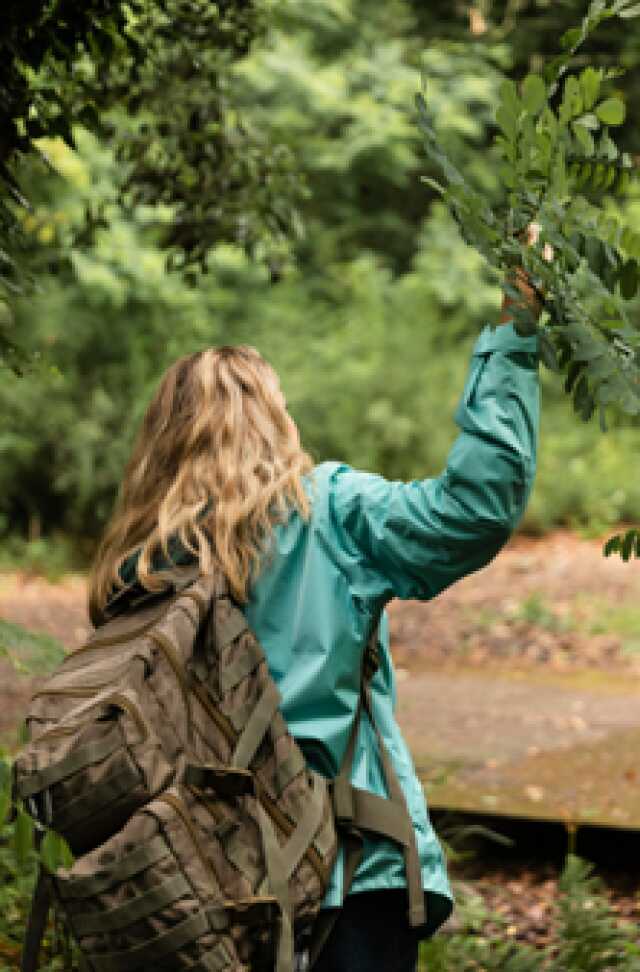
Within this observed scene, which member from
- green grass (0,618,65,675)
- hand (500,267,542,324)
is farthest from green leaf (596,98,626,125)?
green grass (0,618,65,675)

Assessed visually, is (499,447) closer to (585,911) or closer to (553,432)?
(585,911)

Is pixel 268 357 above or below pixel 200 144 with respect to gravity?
above

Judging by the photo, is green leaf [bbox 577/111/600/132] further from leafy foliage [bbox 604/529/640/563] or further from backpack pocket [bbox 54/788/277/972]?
backpack pocket [bbox 54/788/277/972]

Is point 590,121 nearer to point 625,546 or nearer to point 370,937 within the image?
point 625,546

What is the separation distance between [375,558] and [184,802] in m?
0.52

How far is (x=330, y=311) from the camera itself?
16781 millimetres

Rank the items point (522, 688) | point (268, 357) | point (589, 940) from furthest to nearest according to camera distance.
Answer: point (268, 357), point (522, 688), point (589, 940)

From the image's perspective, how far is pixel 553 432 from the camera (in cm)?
1412

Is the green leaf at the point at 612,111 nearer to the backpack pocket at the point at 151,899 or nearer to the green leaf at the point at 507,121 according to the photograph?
the green leaf at the point at 507,121

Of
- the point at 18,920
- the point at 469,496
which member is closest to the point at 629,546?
the point at 469,496

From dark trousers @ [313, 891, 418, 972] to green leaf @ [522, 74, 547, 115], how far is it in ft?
4.37

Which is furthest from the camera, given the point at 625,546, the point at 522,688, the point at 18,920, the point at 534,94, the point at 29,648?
the point at 522,688

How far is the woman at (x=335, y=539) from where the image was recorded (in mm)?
2162

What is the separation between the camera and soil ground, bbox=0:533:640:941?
5605 mm
